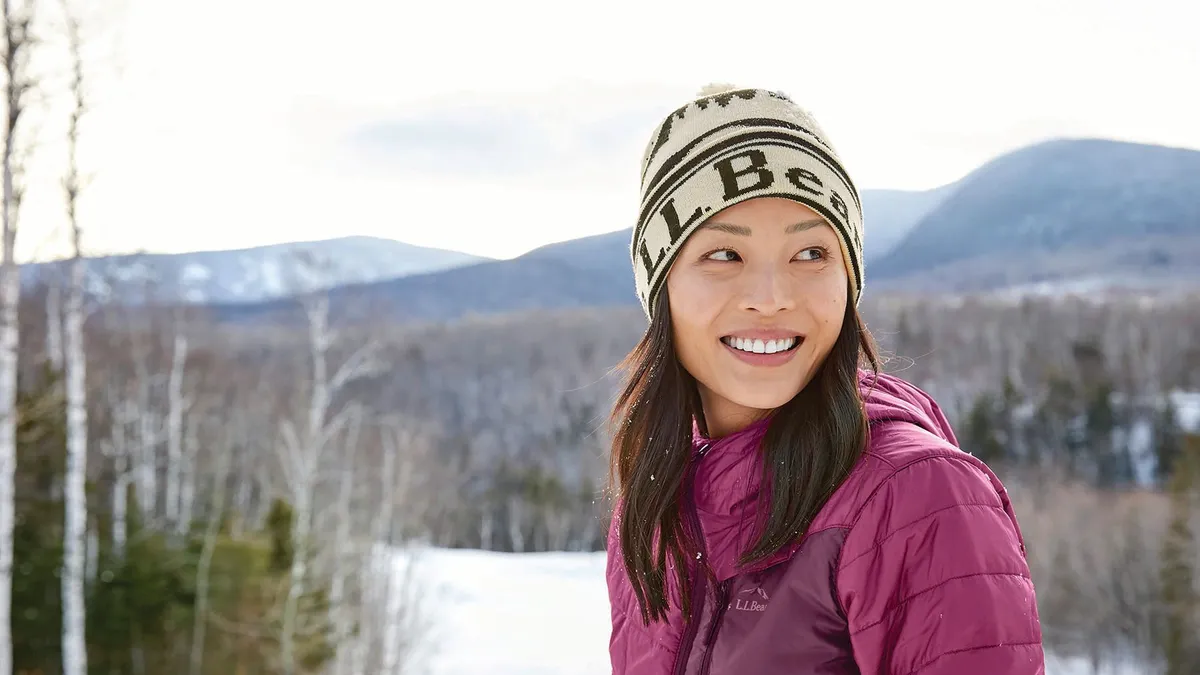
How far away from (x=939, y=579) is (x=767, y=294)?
1.11 ft

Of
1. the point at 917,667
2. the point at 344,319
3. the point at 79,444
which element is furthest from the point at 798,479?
the point at 344,319

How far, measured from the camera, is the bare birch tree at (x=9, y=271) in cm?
591

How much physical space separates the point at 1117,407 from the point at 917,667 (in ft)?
83.5

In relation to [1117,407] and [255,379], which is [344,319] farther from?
[1117,407]

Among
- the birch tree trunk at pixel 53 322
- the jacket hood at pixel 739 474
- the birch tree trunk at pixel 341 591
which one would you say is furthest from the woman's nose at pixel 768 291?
the birch tree trunk at pixel 341 591

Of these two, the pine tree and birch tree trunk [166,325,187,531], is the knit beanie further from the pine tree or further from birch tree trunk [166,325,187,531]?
the pine tree

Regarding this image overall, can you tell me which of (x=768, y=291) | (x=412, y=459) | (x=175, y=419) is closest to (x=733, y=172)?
(x=768, y=291)

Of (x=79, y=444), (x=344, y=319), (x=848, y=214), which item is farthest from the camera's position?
(x=344, y=319)

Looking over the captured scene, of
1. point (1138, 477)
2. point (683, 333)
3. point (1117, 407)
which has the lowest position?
point (1138, 477)

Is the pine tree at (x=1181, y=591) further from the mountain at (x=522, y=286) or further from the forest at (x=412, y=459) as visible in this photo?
the mountain at (x=522, y=286)

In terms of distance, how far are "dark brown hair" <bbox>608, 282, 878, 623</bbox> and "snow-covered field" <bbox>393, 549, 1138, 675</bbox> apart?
13905 mm

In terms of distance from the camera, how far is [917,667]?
72 centimetres

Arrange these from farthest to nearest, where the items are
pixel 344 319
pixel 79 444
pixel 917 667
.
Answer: pixel 344 319 < pixel 79 444 < pixel 917 667

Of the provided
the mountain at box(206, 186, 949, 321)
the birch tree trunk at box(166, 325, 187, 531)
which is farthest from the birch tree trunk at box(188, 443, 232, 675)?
the mountain at box(206, 186, 949, 321)
